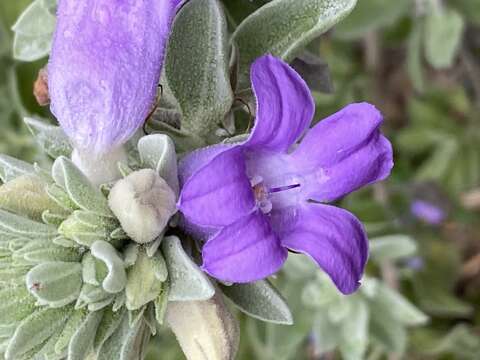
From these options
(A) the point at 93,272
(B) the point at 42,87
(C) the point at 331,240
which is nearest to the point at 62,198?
(A) the point at 93,272

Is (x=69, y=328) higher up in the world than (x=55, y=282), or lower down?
lower down

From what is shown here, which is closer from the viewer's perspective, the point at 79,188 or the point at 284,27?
the point at 79,188

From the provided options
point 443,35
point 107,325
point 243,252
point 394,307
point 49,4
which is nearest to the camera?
point 243,252

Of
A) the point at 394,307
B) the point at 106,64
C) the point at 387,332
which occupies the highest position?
the point at 106,64

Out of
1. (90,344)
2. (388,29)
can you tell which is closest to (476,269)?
(388,29)

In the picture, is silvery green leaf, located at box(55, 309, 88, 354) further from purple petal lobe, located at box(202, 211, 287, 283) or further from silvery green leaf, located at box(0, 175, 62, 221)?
purple petal lobe, located at box(202, 211, 287, 283)

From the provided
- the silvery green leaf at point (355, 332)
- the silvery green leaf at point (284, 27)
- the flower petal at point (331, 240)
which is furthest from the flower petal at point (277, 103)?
the silvery green leaf at point (355, 332)

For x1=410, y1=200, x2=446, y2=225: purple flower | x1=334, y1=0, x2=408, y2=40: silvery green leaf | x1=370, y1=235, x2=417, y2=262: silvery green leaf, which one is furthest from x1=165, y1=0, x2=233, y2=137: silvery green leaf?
x1=410, y1=200, x2=446, y2=225: purple flower

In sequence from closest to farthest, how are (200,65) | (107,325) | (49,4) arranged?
1. (107,325)
2. (200,65)
3. (49,4)

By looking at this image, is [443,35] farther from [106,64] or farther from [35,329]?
[35,329]
